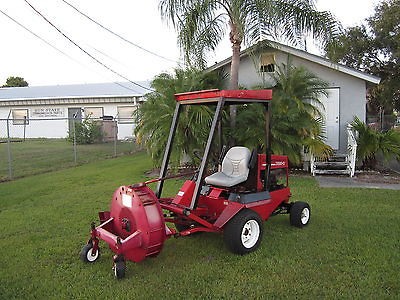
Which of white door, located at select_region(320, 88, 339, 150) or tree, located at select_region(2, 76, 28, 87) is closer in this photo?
white door, located at select_region(320, 88, 339, 150)

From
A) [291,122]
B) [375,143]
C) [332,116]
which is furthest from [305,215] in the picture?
[332,116]

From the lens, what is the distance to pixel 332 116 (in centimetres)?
1167

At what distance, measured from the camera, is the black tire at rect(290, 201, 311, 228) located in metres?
5.38

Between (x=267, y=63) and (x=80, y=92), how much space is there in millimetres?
16714

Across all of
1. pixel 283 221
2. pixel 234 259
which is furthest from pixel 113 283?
pixel 283 221

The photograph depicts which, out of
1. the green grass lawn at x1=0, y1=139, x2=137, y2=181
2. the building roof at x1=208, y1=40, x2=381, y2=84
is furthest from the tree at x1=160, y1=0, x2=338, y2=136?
the green grass lawn at x1=0, y1=139, x2=137, y2=181

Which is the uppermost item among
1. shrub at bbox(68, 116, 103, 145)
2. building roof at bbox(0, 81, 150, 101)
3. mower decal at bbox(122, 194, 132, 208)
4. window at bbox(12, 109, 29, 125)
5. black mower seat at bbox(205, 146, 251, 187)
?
building roof at bbox(0, 81, 150, 101)

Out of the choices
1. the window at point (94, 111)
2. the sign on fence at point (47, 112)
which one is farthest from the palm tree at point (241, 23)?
the sign on fence at point (47, 112)

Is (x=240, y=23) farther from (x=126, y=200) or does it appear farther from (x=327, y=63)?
(x=126, y=200)

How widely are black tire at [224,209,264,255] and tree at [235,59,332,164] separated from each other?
4807 mm

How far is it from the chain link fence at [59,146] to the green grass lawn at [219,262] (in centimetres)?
550

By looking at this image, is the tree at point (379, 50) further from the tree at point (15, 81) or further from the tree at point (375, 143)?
the tree at point (15, 81)

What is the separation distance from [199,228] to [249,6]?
20.8 feet

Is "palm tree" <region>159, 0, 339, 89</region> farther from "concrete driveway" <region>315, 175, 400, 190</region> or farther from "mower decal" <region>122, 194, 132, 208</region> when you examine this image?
"mower decal" <region>122, 194, 132, 208</region>
